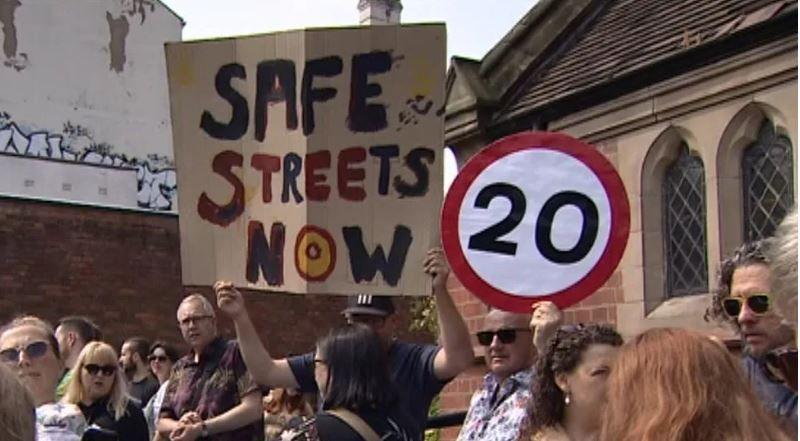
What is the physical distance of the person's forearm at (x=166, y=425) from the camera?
640 cm

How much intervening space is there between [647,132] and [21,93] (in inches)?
631

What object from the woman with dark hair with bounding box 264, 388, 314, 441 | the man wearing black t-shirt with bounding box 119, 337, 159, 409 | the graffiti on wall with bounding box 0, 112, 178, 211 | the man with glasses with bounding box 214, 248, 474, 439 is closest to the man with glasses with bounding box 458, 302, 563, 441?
the man with glasses with bounding box 214, 248, 474, 439

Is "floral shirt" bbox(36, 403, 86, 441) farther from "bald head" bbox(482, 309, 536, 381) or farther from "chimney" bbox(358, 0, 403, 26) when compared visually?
"chimney" bbox(358, 0, 403, 26)

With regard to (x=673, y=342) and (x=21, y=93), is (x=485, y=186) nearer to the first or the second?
(x=673, y=342)

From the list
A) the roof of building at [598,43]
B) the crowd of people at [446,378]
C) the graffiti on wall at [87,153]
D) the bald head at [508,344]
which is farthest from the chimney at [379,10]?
the bald head at [508,344]

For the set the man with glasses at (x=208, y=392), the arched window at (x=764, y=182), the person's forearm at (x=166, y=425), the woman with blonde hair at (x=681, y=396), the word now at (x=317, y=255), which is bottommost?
the person's forearm at (x=166, y=425)

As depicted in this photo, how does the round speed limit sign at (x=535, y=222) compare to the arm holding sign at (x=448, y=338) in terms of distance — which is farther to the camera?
the arm holding sign at (x=448, y=338)

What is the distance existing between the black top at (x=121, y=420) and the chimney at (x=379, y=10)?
18705 mm

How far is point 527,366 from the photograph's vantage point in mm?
4965

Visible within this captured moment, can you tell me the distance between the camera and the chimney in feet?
81.4

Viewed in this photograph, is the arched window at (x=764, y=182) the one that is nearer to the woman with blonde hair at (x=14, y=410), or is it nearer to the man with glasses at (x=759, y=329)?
the man with glasses at (x=759, y=329)

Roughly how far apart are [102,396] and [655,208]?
14.4 ft

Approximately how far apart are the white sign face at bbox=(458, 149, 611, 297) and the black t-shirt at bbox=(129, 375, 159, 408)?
157 inches

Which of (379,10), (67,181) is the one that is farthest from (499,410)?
(379,10)
